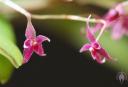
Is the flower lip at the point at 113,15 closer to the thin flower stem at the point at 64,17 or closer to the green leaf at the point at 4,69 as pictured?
the thin flower stem at the point at 64,17

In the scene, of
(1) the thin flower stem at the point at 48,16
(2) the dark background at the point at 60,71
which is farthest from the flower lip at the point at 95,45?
(2) the dark background at the point at 60,71

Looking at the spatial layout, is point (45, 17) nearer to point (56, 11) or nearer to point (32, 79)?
point (56, 11)

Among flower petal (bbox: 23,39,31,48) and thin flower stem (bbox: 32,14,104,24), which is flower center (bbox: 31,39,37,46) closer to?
flower petal (bbox: 23,39,31,48)

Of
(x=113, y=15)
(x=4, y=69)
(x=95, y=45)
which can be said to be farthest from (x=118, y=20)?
(x=4, y=69)

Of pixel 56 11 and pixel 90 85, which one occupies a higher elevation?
pixel 56 11

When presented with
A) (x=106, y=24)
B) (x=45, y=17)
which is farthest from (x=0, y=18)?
(x=106, y=24)

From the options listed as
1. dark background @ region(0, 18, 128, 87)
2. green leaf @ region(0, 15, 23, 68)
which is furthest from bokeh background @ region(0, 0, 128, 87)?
green leaf @ region(0, 15, 23, 68)
